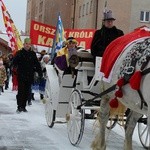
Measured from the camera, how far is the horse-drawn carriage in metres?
5.79

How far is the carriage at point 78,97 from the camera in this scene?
6402 mm

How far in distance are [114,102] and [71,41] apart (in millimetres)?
2694

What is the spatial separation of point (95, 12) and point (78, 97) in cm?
3811

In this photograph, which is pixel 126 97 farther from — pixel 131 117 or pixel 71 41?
pixel 71 41

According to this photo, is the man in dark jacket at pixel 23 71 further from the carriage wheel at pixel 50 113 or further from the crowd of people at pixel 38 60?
the carriage wheel at pixel 50 113

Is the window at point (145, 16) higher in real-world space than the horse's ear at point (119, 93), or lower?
higher

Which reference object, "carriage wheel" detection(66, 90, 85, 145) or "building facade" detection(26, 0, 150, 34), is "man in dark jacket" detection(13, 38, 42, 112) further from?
"building facade" detection(26, 0, 150, 34)

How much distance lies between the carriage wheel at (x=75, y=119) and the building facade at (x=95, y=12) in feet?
95.8

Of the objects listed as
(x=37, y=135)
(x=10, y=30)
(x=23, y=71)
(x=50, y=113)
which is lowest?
(x=37, y=135)

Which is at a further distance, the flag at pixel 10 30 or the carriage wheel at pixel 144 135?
the flag at pixel 10 30

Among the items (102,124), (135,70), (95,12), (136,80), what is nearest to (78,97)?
(102,124)

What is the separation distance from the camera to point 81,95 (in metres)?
6.69

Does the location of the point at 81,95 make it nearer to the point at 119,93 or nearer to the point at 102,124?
the point at 102,124

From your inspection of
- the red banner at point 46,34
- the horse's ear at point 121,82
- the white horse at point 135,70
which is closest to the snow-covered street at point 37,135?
the white horse at point 135,70
